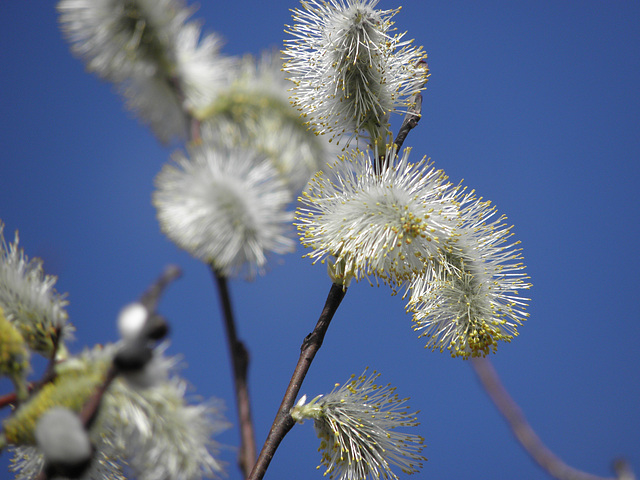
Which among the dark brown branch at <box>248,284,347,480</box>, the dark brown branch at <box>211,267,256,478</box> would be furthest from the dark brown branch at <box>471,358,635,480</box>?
the dark brown branch at <box>211,267,256,478</box>

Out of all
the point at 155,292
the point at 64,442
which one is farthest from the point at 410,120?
the point at 64,442

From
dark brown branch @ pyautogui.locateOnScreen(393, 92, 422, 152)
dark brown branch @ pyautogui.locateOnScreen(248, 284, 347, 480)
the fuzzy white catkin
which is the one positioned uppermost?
dark brown branch @ pyautogui.locateOnScreen(393, 92, 422, 152)

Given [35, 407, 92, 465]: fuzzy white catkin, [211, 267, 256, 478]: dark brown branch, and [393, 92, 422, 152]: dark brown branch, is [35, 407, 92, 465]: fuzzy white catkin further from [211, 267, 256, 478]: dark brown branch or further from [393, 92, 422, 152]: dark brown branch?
[211, 267, 256, 478]: dark brown branch

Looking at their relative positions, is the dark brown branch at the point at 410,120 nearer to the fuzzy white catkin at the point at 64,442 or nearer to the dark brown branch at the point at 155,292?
the dark brown branch at the point at 155,292

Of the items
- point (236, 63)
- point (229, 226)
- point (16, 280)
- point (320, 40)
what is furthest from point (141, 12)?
point (16, 280)

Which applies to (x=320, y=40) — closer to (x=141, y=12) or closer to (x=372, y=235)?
(x=372, y=235)

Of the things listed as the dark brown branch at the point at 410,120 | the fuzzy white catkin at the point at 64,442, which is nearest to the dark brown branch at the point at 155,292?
the fuzzy white catkin at the point at 64,442
